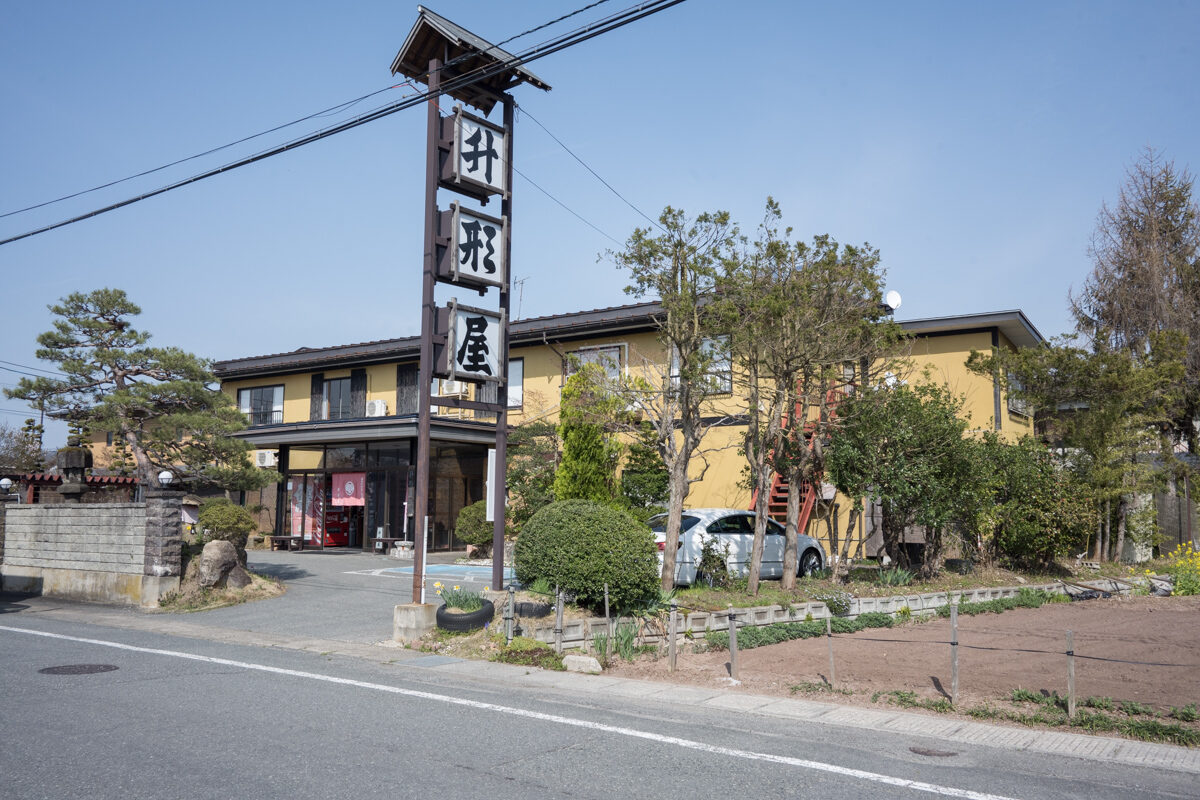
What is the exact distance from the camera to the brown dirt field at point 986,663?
863 centimetres

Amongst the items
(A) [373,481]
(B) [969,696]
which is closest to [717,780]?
(B) [969,696]

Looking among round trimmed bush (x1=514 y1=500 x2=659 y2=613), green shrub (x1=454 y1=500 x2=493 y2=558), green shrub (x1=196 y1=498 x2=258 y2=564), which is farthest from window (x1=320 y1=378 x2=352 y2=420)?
round trimmed bush (x1=514 y1=500 x2=659 y2=613)

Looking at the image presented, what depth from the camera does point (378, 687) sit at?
28.5 ft

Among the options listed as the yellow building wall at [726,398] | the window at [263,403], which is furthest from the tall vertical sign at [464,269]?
the window at [263,403]

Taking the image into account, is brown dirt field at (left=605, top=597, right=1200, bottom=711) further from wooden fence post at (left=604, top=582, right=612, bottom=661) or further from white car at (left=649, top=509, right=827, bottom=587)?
white car at (left=649, top=509, right=827, bottom=587)

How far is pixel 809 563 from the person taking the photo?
55.0 ft

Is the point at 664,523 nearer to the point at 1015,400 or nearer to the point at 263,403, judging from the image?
the point at 1015,400

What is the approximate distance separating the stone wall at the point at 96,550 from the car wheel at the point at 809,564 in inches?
471

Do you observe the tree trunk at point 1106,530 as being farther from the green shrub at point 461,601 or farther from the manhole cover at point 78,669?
the manhole cover at point 78,669

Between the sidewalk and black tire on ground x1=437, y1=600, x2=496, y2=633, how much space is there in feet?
1.76

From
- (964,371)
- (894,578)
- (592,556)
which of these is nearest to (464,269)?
(592,556)

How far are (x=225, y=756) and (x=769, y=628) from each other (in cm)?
785

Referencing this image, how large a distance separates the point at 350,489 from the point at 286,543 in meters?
2.80

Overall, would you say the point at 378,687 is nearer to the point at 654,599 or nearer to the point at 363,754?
the point at 363,754
